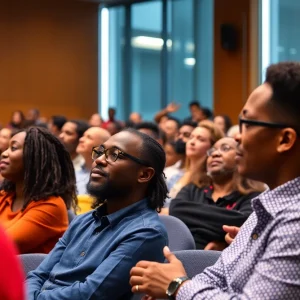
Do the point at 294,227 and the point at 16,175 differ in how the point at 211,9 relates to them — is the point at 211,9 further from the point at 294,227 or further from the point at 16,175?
A: the point at 294,227

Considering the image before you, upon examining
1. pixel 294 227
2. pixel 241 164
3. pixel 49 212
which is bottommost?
pixel 49 212

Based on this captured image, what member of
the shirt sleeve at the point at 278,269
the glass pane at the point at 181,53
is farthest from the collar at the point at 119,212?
the glass pane at the point at 181,53

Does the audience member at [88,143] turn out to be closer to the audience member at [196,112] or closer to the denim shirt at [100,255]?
the denim shirt at [100,255]

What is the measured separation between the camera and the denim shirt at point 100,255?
233cm

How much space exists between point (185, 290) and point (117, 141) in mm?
1024

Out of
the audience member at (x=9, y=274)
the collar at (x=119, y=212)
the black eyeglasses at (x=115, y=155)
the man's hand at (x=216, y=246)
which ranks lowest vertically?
the man's hand at (x=216, y=246)

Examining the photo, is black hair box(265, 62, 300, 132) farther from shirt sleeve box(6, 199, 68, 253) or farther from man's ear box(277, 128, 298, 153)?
shirt sleeve box(6, 199, 68, 253)

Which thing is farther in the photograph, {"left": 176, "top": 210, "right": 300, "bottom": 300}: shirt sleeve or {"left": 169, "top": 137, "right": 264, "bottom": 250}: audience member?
{"left": 169, "top": 137, "right": 264, "bottom": 250}: audience member

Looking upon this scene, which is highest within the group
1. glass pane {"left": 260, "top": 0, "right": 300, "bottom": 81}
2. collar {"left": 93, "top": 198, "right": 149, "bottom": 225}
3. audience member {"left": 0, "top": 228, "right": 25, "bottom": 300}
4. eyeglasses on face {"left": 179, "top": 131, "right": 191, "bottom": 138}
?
glass pane {"left": 260, "top": 0, "right": 300, "bottom": 81}

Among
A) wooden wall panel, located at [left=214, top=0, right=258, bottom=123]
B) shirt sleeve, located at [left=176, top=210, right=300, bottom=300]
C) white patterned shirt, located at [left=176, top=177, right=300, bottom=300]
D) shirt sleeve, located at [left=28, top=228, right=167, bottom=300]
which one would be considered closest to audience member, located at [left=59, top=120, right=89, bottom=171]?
shirt sleeve, located at [left=28, top=228, right=167, bottom=300]

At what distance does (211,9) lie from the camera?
12492 millimetres

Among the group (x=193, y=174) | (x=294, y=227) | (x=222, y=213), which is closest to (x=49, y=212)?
(x=222, y=213)

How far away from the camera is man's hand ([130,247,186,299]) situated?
1.78 metres

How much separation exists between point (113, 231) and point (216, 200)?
5.51ft
